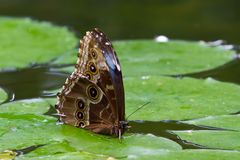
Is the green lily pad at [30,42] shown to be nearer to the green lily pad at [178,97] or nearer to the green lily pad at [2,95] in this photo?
the green lily pad at [2,95]

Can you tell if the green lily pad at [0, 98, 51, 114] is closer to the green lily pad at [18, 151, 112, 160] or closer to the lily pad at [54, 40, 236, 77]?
the green lily pad at [18, 151, 112, 160]

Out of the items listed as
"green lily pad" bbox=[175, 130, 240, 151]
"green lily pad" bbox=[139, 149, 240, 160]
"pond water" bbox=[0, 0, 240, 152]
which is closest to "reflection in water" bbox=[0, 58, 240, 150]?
"pond water" bbox=[0, 0, 240, 152]

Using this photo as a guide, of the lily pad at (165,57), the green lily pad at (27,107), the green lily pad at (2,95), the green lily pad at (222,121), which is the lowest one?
the green lily pad at (222,121)

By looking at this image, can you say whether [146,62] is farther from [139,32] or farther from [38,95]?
[139,32]

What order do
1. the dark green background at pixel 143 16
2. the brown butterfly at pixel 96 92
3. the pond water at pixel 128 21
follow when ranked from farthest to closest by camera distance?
the dark green background at pixel 143 16, the pond water at pixel 128 21, the brown butterfly at pixel 96 92

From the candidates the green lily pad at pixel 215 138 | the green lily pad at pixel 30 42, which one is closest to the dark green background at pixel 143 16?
the green lily pad at pixel 30 42

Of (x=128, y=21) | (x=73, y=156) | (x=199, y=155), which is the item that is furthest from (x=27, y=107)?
(x=128, y=21)
